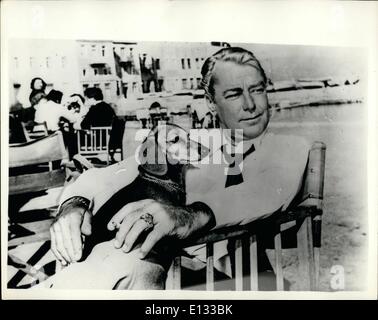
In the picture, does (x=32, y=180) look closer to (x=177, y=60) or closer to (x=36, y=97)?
(x=36, y=97)

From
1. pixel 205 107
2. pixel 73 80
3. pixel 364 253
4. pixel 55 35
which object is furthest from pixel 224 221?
pixel 55 35

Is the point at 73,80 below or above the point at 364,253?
above

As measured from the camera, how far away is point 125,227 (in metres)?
2.75

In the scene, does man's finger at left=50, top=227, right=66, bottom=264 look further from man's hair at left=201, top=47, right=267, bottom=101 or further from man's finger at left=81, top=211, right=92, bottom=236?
man's hair at left=201, top=47, right=267, bottom=101

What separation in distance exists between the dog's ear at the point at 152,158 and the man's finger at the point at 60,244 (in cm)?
59

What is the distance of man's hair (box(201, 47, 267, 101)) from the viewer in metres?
2.83

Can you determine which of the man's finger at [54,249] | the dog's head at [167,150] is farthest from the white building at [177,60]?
the man's finger at [54,249]

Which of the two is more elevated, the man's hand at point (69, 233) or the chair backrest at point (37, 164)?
the chair backrest at point (37, 164)

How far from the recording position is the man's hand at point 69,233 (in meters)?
2.74

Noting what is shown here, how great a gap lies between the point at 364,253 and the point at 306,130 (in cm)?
79

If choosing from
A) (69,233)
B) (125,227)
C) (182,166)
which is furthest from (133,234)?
(182,166)

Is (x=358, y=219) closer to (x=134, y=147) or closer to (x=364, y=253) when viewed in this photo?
(x=364, y=253)

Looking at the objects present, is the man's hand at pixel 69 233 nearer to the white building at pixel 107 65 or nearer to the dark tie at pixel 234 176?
the white building at pixel 107 65

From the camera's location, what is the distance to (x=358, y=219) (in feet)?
9.35
